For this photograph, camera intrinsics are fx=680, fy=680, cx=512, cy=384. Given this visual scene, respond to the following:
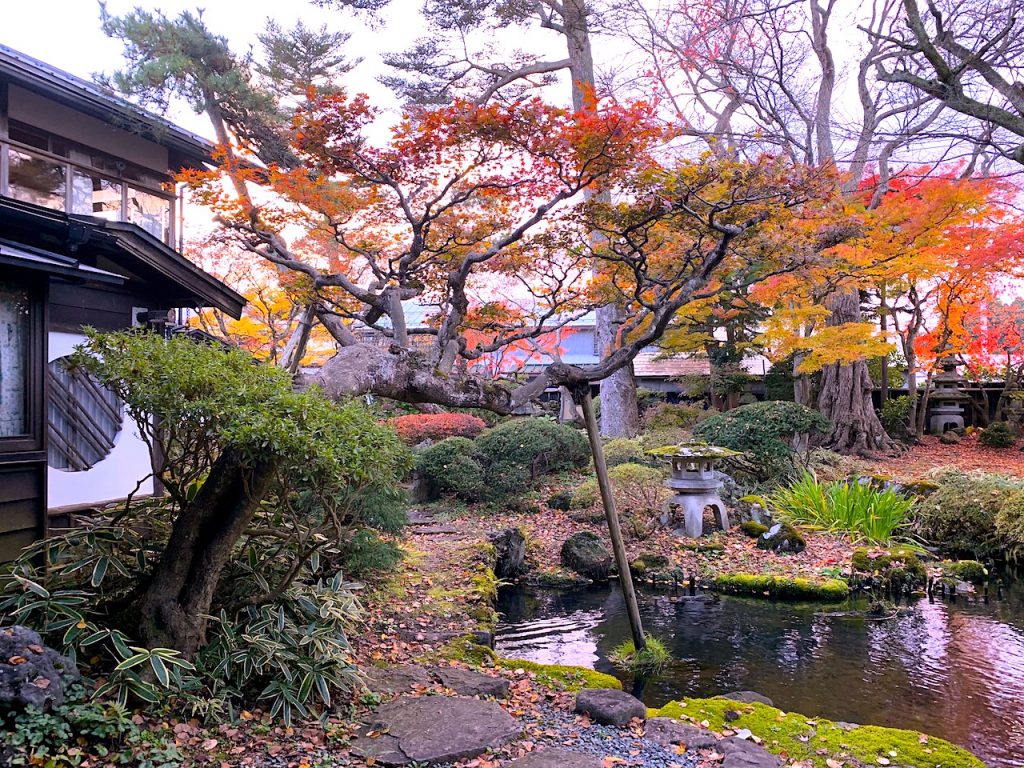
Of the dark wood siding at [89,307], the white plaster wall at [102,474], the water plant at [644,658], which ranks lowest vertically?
the water plant at [644,658]

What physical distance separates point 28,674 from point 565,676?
4105mm

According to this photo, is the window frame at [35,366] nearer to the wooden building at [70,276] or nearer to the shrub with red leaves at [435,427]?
the wooden building at [70,276]

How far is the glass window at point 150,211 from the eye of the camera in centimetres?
1128

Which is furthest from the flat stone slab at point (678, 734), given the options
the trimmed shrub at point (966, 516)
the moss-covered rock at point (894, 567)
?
the trimmed shrub at point (966, 516)

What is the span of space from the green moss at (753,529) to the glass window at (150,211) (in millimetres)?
11094

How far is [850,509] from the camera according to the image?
460 inches

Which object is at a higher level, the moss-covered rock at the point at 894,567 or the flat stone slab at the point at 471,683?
the flat stone slab at the point at 471,683

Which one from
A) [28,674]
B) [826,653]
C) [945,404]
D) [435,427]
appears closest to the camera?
[28,674]

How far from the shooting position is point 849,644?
7.68 metres

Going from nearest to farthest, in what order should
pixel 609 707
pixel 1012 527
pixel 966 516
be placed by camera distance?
pixel 609 707 < pixel 1012 527 < pixel 966 516

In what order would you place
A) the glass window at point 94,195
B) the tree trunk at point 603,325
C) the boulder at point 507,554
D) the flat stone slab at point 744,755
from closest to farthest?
the flat stone slab at point 744,755 → the glass window at point 94,195 → the boulder at point 507,554 → the tree trunk at point 603,325

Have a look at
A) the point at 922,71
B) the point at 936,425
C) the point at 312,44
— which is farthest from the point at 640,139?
the point at 936,425

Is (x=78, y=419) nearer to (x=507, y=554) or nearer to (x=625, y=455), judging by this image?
(x=507, y=554)

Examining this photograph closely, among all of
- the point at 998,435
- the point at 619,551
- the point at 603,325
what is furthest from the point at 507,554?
the point at 998,435
